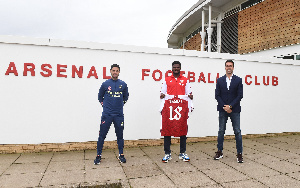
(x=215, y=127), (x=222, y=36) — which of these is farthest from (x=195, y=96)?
(x=222, y=36)

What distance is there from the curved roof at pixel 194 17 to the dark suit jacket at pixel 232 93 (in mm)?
11682

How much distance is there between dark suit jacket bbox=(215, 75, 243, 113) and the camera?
4000mm

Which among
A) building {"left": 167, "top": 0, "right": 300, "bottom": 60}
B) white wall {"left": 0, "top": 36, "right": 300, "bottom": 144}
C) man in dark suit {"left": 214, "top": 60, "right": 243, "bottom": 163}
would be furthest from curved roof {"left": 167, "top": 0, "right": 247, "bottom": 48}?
man in dark suit {"left": 214, "top": 60, "right": 243, "bottom": 163}

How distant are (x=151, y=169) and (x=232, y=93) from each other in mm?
1971

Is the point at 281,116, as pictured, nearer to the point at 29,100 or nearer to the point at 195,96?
the point at 195,96

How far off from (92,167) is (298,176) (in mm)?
3153

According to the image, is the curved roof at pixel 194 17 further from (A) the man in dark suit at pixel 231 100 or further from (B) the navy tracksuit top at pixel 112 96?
(B) the navy tracksuit top at pixel 112 96

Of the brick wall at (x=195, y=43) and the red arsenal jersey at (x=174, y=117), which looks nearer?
the red arsenal jersey at (x=174, y=117)

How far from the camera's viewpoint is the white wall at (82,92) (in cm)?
449

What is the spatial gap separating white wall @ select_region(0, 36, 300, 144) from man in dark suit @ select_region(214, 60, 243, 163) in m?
1.52

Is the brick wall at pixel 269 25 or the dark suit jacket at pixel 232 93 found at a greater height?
the brick wall at pixel 269 25

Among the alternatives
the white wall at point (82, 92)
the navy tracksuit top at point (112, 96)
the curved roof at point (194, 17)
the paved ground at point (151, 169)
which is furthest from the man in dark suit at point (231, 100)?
the curved roof at point (194, 17)

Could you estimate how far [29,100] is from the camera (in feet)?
15.1

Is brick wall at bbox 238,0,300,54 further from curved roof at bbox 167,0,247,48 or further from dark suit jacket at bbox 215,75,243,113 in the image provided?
dark suit jacket at bbox 215,75,243,113
